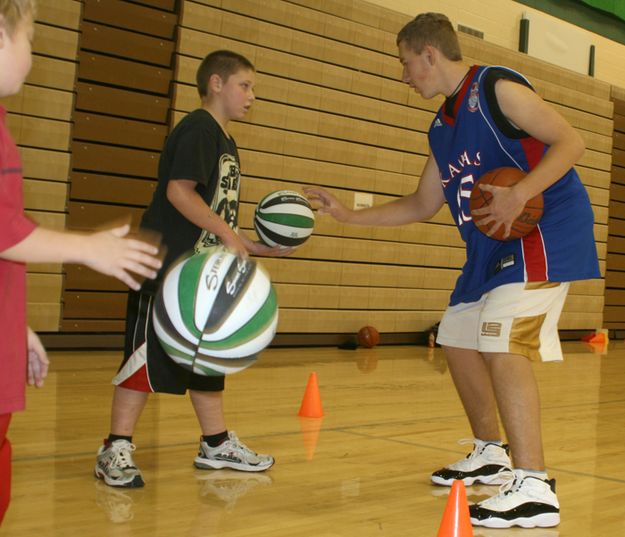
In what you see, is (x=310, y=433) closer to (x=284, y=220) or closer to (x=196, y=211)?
(x=284, y=220)

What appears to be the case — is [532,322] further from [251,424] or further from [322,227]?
[322,227]

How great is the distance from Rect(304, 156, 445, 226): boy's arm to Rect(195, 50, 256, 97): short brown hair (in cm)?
62

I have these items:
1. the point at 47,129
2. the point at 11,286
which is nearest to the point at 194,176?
the point at 11,286

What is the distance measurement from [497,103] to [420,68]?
0.42 meters

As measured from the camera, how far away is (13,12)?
1801 mm

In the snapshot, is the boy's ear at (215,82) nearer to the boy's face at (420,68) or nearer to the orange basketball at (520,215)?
the boy's face at (420,68)

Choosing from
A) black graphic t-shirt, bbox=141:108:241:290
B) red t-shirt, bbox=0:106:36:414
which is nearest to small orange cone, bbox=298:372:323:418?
black graphic t-shirt, bbox=141:108:241:290

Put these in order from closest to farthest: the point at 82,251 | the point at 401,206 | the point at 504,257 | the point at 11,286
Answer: the point at 82,251 → the point at 11,286 → the point at 504,257 → the point at 401,206

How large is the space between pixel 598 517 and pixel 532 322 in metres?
0.72

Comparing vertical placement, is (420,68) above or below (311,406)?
above

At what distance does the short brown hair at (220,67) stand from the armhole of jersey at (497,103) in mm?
1057

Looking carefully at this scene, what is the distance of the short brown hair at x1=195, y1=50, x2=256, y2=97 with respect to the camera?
366 cm

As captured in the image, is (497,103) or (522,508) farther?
(497,103)

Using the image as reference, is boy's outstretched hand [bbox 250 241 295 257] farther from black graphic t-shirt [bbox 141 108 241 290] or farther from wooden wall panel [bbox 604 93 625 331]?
wooden wall panel [bbox 604 93 625 331]
